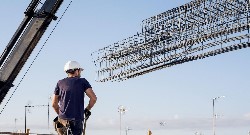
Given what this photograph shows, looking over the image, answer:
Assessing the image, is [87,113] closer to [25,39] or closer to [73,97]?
[73,97]

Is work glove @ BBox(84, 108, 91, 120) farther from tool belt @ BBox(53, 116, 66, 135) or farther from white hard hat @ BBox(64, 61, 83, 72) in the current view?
white hard hat @ BBox(64, 61, 83, 72)

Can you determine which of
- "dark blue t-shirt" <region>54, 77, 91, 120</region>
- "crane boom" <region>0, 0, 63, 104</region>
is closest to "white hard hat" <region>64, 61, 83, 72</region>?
"dark blue t-shirt" <region>54, 77, 91, 120</region>

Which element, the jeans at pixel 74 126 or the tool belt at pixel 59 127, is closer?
the jeans at pixel 74 126

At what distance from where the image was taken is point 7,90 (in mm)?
9727

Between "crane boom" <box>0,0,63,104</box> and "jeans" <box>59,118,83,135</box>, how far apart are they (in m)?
3.88

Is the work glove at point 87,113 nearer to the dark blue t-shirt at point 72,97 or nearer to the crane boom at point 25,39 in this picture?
the dark blue t-shirt at point 72,97

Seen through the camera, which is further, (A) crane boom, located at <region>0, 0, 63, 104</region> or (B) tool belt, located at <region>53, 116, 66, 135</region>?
(A) crane boom, located at <region>0, 0, 63, 104</region>

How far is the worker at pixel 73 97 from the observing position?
6.11 meters

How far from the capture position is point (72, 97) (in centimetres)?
620

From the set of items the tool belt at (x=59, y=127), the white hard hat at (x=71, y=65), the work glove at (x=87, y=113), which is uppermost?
the white hard hat at (x=71, y=65)

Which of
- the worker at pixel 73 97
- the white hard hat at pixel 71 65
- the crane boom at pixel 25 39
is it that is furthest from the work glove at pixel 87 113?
the crane boom at pixel 25 39

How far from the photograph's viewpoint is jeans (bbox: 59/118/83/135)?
600 centimetres

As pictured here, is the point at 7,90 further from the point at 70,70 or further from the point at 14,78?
the point at 70,70

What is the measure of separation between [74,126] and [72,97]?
1.29 ft
